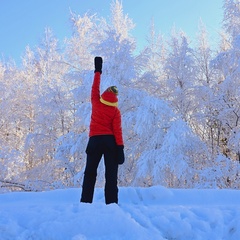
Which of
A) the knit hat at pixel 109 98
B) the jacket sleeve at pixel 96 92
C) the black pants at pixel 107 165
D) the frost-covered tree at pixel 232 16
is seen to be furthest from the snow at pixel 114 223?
the frost-covered tree at pixel 232 16

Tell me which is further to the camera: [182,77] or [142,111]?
[182,77]

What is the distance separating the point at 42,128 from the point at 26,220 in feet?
33.5

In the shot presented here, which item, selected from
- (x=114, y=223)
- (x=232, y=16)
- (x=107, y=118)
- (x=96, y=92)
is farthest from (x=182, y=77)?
(x=114, y=223)

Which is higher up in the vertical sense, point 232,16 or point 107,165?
point 232,16

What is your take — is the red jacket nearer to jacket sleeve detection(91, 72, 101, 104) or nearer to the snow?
jacket sleeve detection(91, 72, 101, 104)

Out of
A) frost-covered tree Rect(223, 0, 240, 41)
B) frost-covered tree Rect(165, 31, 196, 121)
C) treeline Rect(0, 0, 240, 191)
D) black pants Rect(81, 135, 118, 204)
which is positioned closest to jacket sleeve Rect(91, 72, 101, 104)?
black pants Rect(81, 135, 118, 204)

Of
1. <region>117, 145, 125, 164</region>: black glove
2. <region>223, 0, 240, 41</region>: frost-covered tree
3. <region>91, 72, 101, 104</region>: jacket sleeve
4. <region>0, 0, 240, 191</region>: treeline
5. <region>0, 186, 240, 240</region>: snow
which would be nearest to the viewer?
<region>0, 186, 240, 240</region>: snow

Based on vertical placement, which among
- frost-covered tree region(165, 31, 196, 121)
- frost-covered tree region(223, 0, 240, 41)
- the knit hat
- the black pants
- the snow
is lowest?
the snow

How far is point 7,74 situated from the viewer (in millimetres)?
14641

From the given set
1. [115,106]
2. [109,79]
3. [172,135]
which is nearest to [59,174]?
[109,79]

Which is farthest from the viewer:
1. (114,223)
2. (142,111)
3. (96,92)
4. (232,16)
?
(232,16)

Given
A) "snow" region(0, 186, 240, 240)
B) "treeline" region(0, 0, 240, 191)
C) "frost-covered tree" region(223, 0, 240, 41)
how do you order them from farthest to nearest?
"frost-covered tree" region(223, 0, 240, 41)
"treeline" region(0, 0, 240, 191)
"snow" region(0, 186, 240, 240)

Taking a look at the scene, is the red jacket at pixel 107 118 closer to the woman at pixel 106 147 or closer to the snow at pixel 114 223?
the woman at pixel 106 147

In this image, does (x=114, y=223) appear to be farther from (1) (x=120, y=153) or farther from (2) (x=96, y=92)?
(2) (x=96, y=92)
